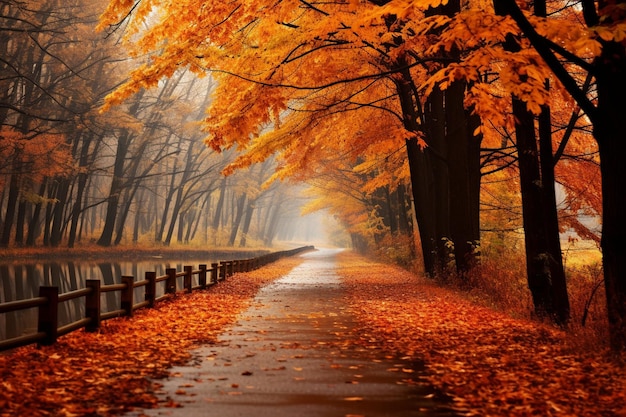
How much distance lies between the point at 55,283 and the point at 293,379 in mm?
21566

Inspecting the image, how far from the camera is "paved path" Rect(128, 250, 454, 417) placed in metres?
6.38

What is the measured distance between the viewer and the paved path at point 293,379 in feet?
20.9

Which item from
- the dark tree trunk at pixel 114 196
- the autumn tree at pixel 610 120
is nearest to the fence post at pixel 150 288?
the autumn tree at pixel 610 120

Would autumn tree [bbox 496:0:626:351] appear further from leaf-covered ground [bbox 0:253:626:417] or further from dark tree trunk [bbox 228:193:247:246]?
dark tree trunk [bbox 228:193:247:246]

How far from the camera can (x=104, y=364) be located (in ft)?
27.9

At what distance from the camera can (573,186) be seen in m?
21.2

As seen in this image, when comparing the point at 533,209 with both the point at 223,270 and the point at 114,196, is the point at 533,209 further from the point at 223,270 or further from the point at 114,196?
the point at 114,196

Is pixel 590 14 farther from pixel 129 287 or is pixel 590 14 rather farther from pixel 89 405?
pixel 129 287

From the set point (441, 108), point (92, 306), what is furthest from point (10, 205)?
point (92, 306)

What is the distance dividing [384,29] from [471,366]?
39.6ft

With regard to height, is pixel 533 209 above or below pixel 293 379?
above

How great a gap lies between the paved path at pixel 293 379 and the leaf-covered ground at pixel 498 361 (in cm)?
53

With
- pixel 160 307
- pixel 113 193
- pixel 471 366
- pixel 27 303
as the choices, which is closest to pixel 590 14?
pixel 471 366

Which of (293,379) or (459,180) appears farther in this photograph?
(459,180)
